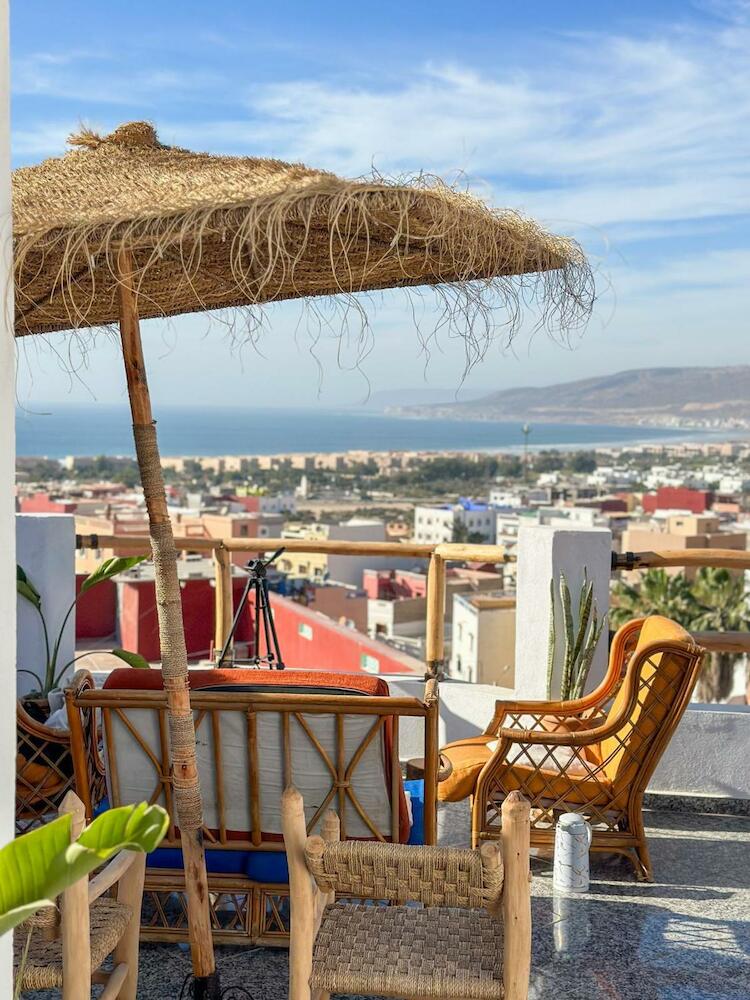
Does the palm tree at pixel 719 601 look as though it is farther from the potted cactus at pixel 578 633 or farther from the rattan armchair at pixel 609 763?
the rattan armchair at pixel 609 763

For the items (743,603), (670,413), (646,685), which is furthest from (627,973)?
(670,413)

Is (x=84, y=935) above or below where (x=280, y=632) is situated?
above

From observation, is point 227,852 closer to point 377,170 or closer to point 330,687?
point 330,687

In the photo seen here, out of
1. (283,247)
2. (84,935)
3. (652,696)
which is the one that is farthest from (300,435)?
(84,935)

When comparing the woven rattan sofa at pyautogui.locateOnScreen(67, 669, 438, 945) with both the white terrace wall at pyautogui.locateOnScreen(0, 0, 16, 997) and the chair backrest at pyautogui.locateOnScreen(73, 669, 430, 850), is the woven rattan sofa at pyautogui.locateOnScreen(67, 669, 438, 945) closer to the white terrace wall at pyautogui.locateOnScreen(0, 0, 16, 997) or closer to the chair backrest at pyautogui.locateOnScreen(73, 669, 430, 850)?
the chair backrest at pyautogui.locateOnScreen(73, 669, 430, 850)

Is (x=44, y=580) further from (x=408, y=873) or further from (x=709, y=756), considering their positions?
(x=408, y=873)

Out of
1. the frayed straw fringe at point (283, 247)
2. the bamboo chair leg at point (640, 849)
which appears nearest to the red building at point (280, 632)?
the bamboo chair leg at point (640, 849)

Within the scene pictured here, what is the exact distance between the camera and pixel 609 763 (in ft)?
11.5

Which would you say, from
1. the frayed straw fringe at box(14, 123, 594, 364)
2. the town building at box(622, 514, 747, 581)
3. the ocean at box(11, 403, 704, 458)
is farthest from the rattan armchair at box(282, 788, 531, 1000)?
the ocean at box(11, 403, 704, 458)

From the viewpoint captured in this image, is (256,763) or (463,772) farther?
(463,772)

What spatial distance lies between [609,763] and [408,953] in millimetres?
1716

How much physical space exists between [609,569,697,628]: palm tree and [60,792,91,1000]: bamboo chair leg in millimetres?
19653

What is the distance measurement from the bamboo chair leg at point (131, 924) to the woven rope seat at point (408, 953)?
0.41m

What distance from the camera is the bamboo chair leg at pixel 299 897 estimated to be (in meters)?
1.89
